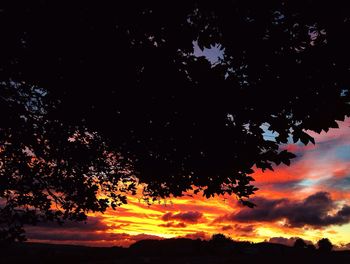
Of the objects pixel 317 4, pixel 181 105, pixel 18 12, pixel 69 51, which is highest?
pixel 317 4

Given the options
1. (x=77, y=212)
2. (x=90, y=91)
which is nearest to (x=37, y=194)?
(x=77, y=212)

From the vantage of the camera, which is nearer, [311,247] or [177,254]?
[177,254]

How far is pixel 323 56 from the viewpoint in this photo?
25.9 feet

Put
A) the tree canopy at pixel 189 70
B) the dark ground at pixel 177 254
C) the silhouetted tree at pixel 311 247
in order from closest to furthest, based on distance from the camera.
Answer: the tree canopy at pixel 189 70 → the dark ground at pixel 177 254 → the silhouetted tree at pixel 311 247

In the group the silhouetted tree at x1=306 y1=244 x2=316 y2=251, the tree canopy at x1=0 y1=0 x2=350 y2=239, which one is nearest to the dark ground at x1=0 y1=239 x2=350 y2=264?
the silhouetted tree at x1=306 y1=244 x2=316 y2=251

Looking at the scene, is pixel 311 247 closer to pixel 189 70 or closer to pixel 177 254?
pixel 177 254

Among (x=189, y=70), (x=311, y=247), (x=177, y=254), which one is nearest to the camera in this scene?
(x=189, y=70)

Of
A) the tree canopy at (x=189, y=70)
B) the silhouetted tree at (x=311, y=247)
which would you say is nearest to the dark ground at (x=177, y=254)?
the silhouetted tree at (x=311, y=247)

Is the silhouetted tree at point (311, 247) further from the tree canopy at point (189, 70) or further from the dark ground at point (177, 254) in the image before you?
the tree canopy at point (189, 70)

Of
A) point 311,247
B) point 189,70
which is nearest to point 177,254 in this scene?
point 311,247

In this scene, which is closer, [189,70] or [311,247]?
→ [189,70]

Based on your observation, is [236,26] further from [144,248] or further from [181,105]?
[144,248]

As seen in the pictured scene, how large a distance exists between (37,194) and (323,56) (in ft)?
31.6

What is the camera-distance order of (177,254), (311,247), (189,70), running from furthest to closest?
(311,247) → (177,254) → (189,70)
